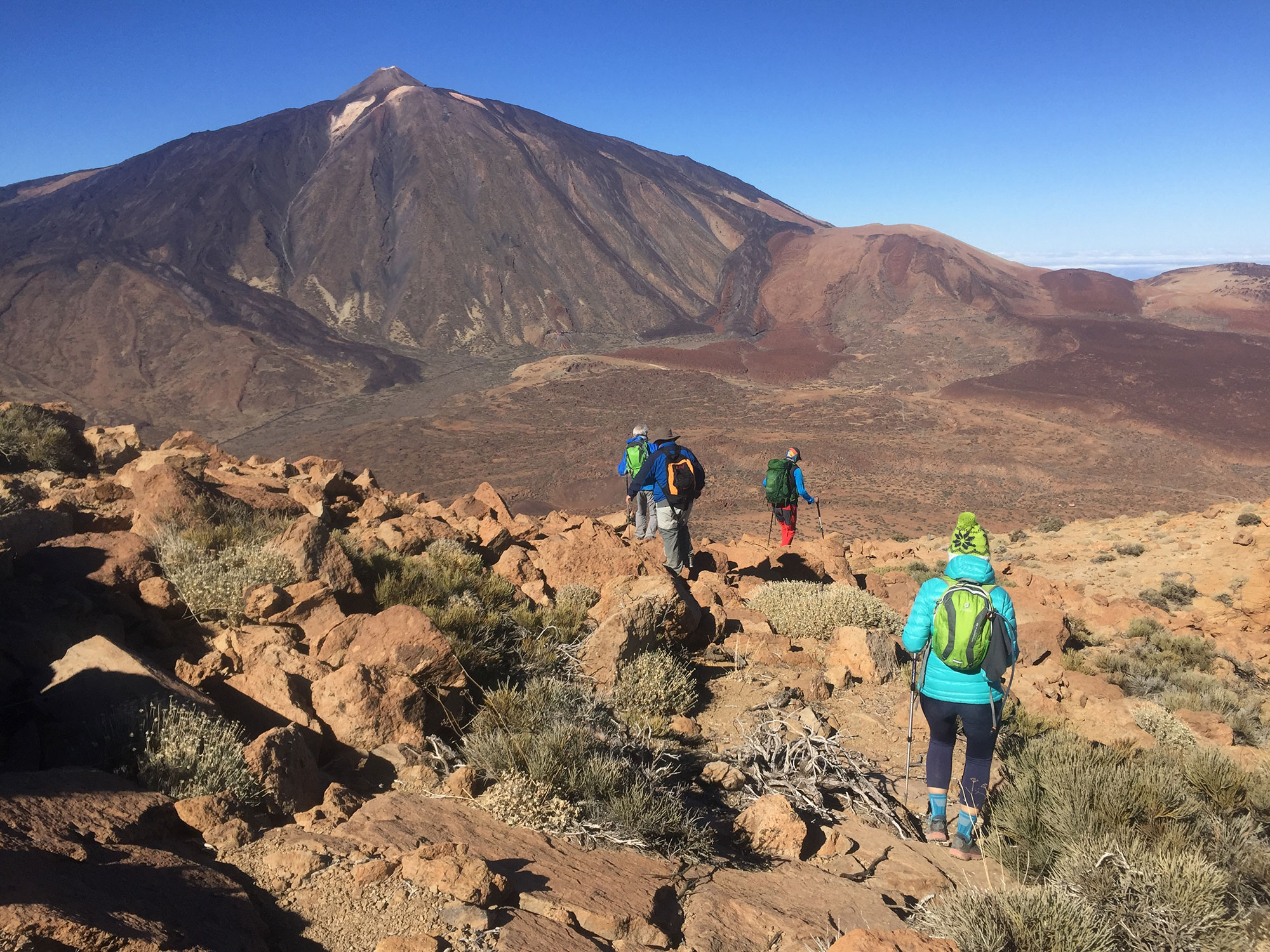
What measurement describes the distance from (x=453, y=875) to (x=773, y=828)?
152cm

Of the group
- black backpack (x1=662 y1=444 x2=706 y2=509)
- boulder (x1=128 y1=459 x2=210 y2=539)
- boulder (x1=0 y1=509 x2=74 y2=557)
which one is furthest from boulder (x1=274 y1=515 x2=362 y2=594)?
black backpack (x1=662 y1=444 x2=706 y2=509)

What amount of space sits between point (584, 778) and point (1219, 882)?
237cm

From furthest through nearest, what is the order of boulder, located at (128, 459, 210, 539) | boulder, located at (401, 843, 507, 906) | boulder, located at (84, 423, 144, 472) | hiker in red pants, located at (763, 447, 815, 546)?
hiker in red pants, located at (763, 447, 815, 546), boulder, located at (84, 423, 144, 472), boulder, located at (128, 459, 210, 539), boulder, located at (401, 843, 507, 906)

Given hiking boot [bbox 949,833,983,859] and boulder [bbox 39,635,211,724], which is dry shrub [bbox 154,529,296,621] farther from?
hiking boot [bbox 949,833,983,859]

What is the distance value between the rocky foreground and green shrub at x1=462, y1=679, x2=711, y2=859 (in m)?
0.07

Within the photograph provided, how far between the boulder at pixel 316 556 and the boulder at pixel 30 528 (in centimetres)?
130

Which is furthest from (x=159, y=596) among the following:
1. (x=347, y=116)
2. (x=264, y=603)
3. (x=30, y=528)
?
(x=347, y=116)

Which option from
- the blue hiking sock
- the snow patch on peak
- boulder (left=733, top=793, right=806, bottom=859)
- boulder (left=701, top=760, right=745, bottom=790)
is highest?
the snow patch on peak

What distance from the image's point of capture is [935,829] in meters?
3.84

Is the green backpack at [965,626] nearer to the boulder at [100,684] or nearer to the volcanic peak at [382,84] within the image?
the boulder at [100,684]

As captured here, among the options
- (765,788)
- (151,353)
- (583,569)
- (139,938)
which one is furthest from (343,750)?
(151,353)

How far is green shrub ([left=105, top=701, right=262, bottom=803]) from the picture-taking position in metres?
2.84

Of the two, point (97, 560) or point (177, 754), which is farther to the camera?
point (97, 560)

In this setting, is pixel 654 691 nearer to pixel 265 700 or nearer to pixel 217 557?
pixel 265 700
